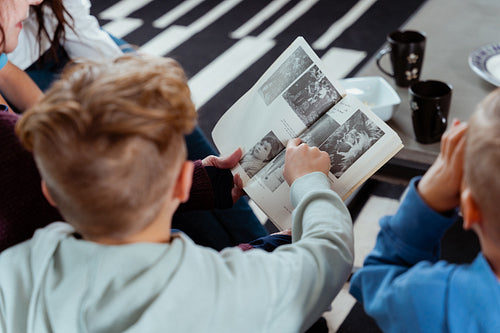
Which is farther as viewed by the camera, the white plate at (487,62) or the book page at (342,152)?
the white plate at (487,62)

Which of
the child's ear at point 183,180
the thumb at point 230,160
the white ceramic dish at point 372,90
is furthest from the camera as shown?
the white ceramic dish at point 372,90

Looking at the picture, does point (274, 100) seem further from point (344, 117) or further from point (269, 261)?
point (269, 261)

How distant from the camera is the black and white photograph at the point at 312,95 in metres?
0.88

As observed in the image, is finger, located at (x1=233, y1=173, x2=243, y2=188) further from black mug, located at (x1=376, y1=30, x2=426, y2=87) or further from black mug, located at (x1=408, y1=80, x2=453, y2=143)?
black mug, located at (x1=376, y1=30, x2=426, y2=87)

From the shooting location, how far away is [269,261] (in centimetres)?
63

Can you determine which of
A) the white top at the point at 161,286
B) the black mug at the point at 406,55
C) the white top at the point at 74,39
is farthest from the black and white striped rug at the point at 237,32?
the white top at the point at 161,286

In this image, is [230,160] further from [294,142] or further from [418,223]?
[418,223]

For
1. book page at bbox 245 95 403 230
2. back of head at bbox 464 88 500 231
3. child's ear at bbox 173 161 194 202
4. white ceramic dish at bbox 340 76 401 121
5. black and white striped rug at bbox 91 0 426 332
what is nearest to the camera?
back of head at bbox 464 88 500 231

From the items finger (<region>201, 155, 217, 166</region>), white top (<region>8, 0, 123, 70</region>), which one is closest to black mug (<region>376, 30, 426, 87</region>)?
finger (<region>201, 155, 217, 166</region>)

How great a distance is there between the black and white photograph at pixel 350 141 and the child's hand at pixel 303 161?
2 centimetres

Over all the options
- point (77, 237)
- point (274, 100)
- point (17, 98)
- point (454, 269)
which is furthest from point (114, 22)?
point (454, 269)

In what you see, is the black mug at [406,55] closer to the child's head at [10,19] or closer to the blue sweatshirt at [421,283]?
the blue sweatshirt at [421,283]

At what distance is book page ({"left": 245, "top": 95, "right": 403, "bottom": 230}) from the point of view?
2.70 feet

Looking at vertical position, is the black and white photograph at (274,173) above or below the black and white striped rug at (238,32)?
above
